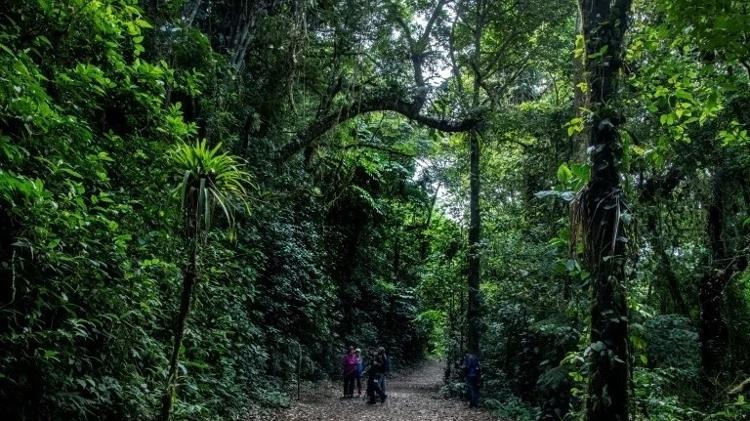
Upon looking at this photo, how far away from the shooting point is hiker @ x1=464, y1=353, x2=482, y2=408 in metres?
12.2

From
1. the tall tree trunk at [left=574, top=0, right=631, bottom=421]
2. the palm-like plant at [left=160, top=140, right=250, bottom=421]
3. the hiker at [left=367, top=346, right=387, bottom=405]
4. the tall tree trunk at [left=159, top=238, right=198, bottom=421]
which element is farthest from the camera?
the hiker at [left=367, top=346, right=387, bottom=405]

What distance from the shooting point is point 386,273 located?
24.7 m

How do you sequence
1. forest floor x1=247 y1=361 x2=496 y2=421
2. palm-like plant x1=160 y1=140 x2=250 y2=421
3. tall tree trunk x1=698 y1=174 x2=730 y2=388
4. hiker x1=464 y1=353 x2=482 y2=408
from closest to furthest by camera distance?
palm-like plant x1=160 y1=140 x2=250 y2=421
tall tree trunk x1=698 y1=174 x2=730 y2=388
forest floor x1=247 y1=361 x2=496 y2=421
hiker x1=464 y1=353 x2=482 y2=408

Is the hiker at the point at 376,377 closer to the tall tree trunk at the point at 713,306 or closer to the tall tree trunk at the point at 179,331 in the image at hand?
the tall tree trunk at the point at 713,306

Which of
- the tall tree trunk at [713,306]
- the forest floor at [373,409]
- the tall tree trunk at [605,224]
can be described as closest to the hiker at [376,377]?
the forest floor at [373,409]

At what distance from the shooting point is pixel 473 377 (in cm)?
1220

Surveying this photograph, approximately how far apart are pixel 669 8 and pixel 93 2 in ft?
17.8

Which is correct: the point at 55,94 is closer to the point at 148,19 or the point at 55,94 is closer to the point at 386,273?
the point at 148,19

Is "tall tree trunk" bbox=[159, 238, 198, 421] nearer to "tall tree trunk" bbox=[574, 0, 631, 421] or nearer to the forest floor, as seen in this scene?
"tall tree trunk" bbox=[574, 0, 631, 421]

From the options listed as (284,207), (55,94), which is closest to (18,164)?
(55,94)

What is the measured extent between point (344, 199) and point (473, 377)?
30.1 ft

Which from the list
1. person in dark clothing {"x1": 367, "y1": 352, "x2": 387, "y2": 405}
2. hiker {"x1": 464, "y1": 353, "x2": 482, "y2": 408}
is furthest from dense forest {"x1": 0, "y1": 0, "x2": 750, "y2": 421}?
person in dark clothing {"x1": 367, "y1": 352, "x2": 387, "y2": 405}

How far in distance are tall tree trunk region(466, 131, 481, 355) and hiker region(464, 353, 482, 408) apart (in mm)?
1421

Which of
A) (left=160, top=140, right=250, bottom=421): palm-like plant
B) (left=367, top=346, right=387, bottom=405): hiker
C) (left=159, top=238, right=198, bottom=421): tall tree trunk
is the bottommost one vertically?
(left=367, top=346, right=387, bottom=405): hiker
